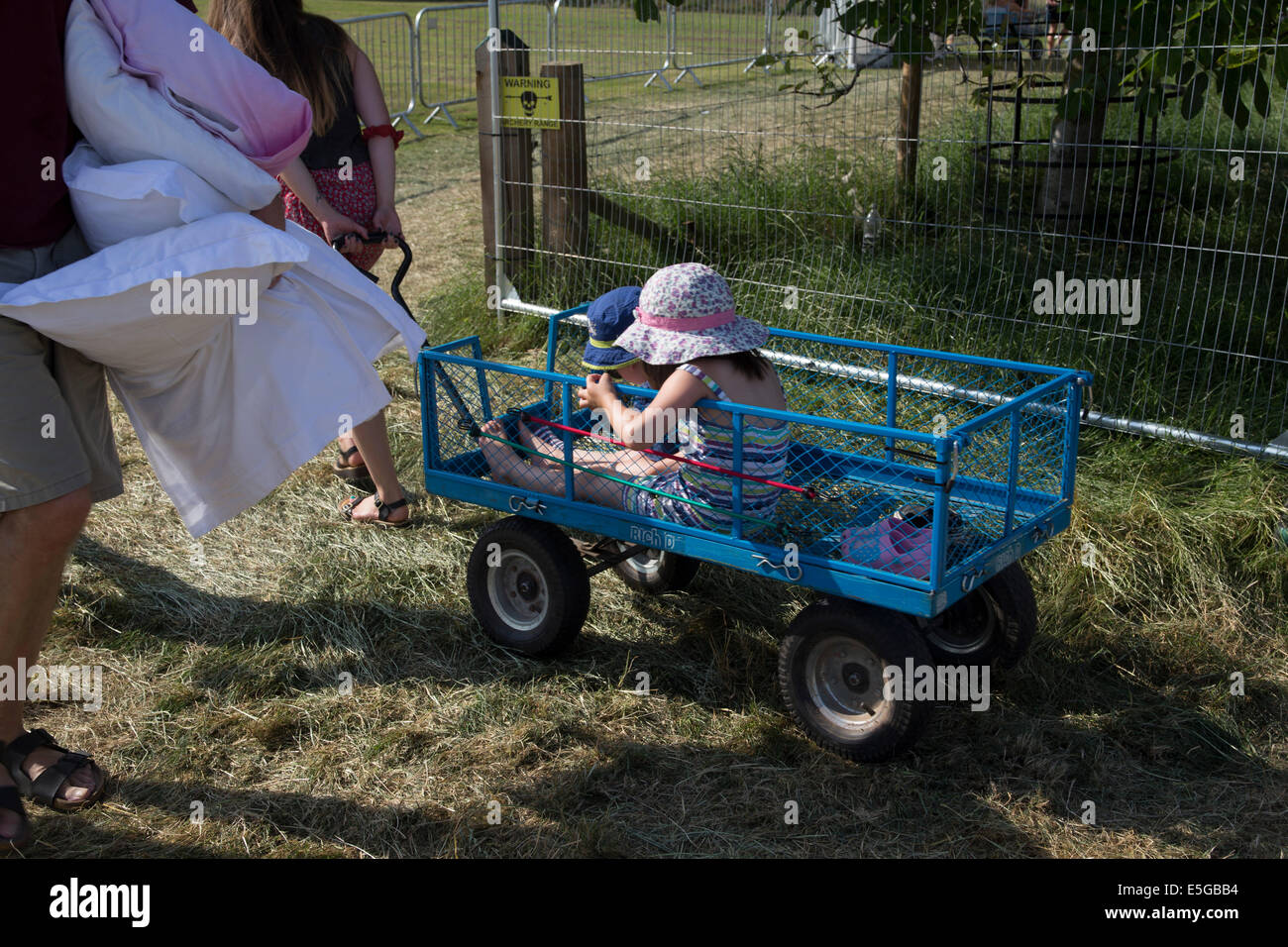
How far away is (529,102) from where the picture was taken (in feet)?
20.7

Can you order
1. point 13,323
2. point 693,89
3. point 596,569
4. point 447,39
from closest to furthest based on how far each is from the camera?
point 13,323 < point 596,569 < point 693,89 < point 447,39

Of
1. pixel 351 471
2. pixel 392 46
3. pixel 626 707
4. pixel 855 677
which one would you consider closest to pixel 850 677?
pixel 855 677

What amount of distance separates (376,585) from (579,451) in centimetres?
105

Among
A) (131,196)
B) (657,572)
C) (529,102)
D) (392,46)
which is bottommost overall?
(657,572)

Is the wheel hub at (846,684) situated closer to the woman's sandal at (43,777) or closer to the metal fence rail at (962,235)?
the woman's sandal at (43,777)

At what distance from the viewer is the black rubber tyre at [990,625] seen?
3.48 metres

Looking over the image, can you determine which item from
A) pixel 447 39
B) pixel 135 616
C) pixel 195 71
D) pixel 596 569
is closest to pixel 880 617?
pixel 596 569

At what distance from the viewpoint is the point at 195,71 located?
2750 millimetres

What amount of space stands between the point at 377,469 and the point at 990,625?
7.75 feet

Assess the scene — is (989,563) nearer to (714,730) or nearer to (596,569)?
(714,730)

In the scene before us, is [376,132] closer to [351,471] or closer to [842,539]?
[351,471]

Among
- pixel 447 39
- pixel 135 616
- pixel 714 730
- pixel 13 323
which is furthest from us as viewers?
pixel 447 39

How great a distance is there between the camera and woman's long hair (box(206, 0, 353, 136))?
13.7 feet

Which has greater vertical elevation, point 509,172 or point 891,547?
point 509,172
